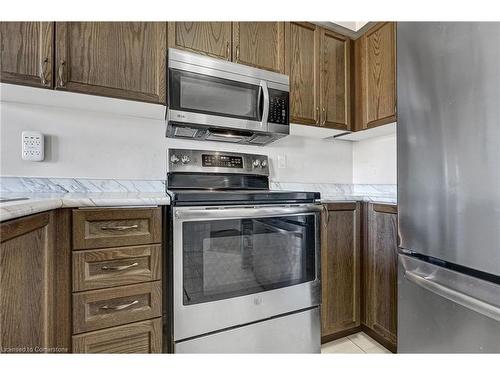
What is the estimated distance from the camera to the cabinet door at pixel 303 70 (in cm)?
161

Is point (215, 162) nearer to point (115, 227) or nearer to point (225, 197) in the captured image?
point (225, 197)

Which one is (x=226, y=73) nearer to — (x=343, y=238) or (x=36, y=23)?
(x=36, y=23)

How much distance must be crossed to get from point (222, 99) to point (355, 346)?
1.68 meters

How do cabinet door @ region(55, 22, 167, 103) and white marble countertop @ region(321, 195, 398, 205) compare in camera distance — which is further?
white marble countertop @ region(321, 195, 398, 205)

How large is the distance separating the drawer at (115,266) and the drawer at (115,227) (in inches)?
1.2

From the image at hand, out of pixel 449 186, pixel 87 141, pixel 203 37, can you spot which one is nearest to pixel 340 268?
pixel 449 186

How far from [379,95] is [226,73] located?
989 mm

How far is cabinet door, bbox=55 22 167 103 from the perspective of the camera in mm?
1115

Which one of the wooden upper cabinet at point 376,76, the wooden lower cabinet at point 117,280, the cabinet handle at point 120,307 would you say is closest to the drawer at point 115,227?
the wooden lower cabinet at point 117,280

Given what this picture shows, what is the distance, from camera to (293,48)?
5.30 ft

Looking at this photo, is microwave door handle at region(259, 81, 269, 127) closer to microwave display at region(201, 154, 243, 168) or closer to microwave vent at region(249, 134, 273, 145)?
microwave vent at region(249, 134, 273, 145)

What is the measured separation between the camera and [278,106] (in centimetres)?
155

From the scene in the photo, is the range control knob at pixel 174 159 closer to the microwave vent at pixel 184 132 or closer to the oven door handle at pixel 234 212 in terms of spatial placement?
the microwave vent at pixel 184 132

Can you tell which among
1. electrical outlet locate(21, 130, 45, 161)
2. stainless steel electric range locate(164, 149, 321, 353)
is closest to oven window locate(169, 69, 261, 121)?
stainless steel electric range locate(164, 149, 321, 353)
